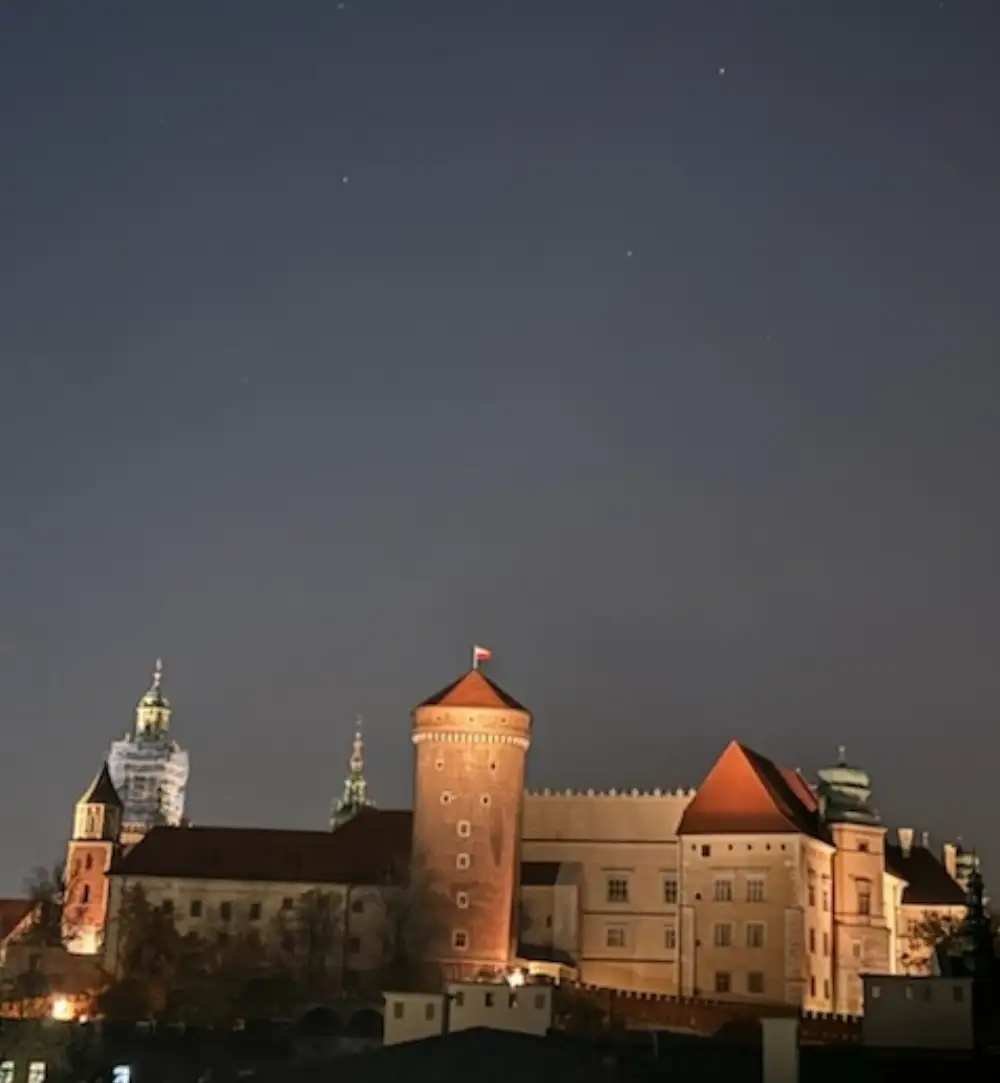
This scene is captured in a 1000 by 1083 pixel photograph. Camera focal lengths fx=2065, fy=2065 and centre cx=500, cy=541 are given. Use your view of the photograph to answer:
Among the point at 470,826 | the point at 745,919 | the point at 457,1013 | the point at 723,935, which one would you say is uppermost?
the point at 470,826

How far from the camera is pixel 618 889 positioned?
298ft

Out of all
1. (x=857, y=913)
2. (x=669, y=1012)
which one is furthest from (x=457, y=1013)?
(x=857, y=913)

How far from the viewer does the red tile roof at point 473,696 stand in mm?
86500

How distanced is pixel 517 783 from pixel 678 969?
1012cm

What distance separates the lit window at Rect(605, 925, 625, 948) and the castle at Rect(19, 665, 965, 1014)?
0.08m

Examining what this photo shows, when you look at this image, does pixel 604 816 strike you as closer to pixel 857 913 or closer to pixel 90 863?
pixel 857 913

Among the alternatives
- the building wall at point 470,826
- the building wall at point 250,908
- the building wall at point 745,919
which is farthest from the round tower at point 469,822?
the building wall at point 745,919

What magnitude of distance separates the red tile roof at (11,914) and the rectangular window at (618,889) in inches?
1384

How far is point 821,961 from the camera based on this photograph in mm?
84375

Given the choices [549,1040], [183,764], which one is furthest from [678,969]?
[183,764]

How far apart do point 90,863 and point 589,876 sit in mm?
31882

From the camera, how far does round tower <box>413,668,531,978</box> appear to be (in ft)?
274

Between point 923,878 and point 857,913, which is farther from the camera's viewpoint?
point 923,878

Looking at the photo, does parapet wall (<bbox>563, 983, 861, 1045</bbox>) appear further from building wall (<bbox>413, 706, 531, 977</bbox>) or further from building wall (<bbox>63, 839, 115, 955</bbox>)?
building wall (<bbox>63, 839, 115, 955</bbox>)
